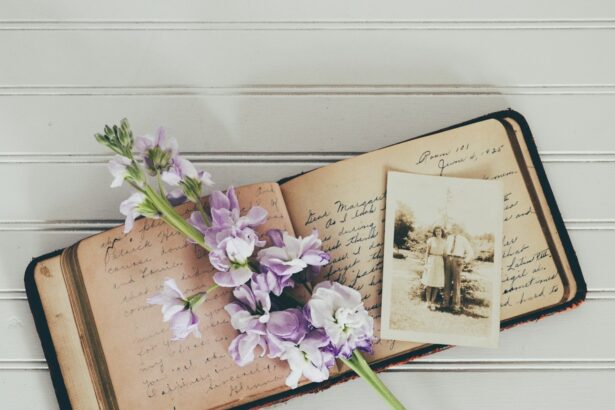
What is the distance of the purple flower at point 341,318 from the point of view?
531 mm

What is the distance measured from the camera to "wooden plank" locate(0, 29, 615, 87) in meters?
0.75

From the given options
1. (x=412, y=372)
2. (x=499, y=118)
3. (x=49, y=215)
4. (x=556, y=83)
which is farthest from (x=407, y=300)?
(x=49, y=215)

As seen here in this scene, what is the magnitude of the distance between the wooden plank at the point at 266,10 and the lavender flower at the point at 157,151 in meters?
0.29

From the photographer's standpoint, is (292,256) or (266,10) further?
(266,10)

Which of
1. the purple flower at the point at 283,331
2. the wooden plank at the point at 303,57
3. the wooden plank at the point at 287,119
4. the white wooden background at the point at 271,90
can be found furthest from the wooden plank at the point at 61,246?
the purple flower at the point at 283,331

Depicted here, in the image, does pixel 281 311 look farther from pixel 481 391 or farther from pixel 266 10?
pixel 266 10

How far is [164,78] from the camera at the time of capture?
2.48ft

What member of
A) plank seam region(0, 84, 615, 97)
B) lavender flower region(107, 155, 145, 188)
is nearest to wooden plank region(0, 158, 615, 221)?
plank seam region(0, 84, 615, 97)

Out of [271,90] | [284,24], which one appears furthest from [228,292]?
[284,24]

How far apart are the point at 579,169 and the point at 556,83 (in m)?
0.13

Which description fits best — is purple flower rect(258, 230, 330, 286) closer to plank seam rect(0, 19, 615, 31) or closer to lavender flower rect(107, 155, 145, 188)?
lavender flower rect(107, 155, 145, 188)

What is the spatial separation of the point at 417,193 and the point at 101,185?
44 centimetres

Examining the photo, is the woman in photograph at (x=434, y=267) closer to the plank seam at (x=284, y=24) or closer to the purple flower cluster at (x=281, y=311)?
the purple flower cluster at (x=281, y=311)

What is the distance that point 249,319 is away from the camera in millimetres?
555
